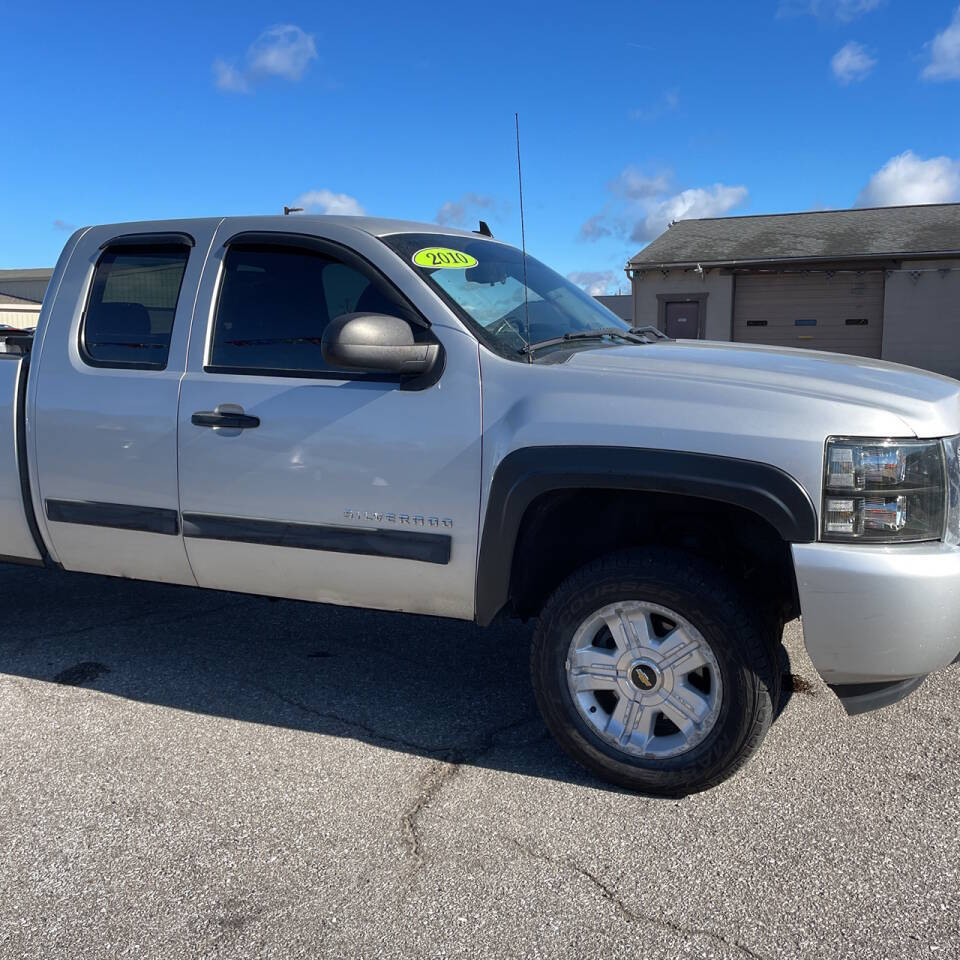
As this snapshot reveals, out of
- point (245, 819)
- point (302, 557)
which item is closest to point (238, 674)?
point (302, 557)

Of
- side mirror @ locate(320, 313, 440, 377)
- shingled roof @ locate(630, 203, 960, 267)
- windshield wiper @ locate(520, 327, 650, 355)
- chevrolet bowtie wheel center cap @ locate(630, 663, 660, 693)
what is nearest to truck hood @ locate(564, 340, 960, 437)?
windshield wiper @ locate(520, 327, 650, 355)

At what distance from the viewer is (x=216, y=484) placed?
352cm

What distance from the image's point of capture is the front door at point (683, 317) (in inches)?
880

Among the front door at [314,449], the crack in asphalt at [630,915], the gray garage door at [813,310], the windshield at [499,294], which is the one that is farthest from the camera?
the gray garage door at [813,310]

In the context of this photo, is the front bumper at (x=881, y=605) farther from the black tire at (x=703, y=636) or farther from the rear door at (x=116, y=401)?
the rear door at (x=116, y=401)

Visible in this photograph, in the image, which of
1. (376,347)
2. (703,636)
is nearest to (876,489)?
(703,636)

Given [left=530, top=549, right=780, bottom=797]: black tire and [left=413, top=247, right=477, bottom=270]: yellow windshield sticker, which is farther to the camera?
[left=413, top=247, right=477, bottom=270]: yellow windshield sticker

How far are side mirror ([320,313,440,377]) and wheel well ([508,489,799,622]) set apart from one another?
0.64m

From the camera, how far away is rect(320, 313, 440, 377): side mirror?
10.0 feet

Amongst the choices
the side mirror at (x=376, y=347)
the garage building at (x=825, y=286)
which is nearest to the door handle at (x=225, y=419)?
the side mirror at (x=376, y=347)

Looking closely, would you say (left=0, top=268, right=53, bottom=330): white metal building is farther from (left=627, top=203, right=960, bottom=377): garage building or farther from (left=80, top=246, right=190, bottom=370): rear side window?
(left=80, top=246, right=190, bottom=370): rear side window

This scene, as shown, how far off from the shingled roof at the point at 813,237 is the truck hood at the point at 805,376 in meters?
19.1

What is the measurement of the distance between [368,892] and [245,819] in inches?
23.1

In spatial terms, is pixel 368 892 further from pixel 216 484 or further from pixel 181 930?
pixel 216 484
